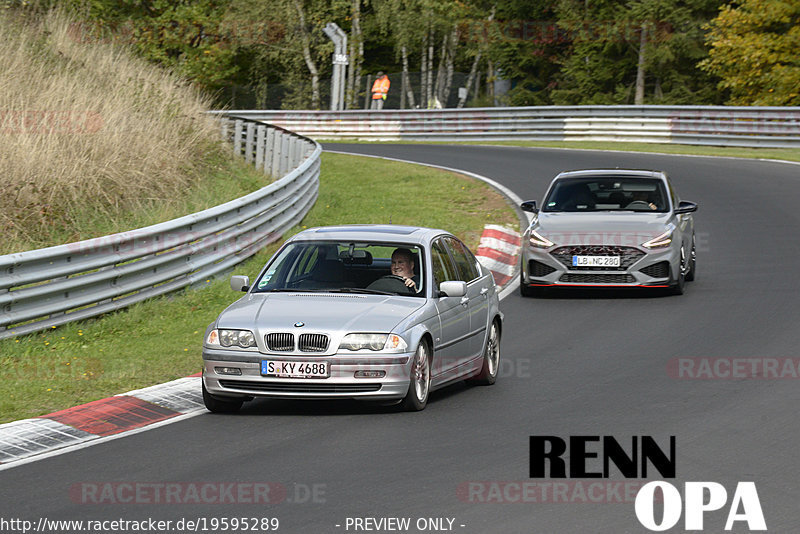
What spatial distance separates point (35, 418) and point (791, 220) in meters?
15.7

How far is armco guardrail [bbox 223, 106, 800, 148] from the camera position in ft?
117

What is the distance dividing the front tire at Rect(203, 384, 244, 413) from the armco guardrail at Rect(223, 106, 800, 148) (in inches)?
1100

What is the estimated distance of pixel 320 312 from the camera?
9734mm

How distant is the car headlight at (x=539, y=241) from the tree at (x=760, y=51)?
103 feet

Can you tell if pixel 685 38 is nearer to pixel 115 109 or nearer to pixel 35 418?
pixel 115 109

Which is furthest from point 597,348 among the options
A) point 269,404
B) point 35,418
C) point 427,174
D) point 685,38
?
point 685,38

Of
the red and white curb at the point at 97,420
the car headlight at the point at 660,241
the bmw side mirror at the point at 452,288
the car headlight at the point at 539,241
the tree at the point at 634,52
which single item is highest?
the tree at the point at 634,52

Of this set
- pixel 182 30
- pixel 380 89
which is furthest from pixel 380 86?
pixel 182 30

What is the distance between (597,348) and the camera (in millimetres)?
12797

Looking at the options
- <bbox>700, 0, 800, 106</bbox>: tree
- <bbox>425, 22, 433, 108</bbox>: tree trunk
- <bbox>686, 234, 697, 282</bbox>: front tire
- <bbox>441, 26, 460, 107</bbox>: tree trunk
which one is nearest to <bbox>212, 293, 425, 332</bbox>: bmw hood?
<bbox>686, 234, 697, 282</bbox>: front tire

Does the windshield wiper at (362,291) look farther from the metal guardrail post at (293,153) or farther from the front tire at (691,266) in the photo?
the metal guardrail post at (293,153)

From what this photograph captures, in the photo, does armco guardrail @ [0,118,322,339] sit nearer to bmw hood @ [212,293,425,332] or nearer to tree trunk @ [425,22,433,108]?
bmw hood @ [212,293,425,332]

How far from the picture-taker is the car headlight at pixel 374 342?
372 inches

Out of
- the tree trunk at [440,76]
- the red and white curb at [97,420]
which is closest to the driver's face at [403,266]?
the red and white curb at [97,420]
